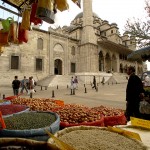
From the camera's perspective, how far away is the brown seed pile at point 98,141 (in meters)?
1.94

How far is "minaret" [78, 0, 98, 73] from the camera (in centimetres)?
3369

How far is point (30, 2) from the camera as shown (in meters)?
3.66

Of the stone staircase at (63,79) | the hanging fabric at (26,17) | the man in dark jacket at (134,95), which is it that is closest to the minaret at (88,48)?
the stone staircase at (63,79)

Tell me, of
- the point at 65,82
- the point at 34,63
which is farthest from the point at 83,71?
the point at 34,63

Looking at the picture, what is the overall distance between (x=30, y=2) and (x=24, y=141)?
2.90m

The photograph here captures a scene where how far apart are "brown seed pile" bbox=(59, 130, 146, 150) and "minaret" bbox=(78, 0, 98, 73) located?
103ft

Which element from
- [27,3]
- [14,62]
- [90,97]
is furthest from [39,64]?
[27,3]

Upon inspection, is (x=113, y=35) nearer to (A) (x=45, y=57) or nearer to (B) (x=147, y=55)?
(A) (x=45, y=57)

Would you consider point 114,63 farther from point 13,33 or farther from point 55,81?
point 13,33

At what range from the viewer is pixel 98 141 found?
6.81ft

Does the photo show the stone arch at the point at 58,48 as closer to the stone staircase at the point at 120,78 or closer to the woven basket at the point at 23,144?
the stone staircase at the point at 120,78

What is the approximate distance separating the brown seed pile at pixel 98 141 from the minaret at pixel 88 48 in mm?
31292

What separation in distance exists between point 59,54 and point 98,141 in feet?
100

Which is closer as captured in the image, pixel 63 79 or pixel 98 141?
pixel 98 141
